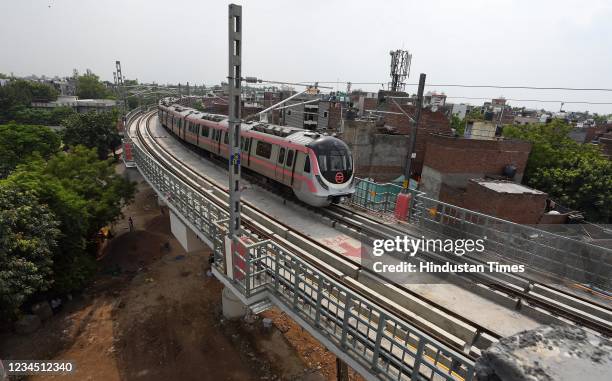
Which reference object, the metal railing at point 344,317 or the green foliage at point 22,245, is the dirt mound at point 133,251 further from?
the metal railing at point 344,317

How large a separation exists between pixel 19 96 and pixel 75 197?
245 feet

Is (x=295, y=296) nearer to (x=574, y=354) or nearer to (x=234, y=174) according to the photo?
(x=234, y=174)

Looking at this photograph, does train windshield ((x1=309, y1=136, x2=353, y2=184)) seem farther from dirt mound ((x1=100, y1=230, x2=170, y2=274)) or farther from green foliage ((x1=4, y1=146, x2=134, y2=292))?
dirt mound ((x1=100, y1=230, x2=170, y2=274))

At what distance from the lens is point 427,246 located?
35.1ft

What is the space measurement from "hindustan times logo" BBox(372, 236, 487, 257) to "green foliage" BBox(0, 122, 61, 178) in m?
29.2

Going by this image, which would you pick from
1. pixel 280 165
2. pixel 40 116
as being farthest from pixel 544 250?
pixel 40 116

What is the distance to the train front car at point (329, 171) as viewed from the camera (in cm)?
1266

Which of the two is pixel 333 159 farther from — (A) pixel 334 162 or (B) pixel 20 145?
(B) pixel 20 145

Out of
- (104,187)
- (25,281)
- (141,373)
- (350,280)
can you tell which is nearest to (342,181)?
(350,280)

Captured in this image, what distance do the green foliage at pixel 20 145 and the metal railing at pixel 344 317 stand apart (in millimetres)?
26489

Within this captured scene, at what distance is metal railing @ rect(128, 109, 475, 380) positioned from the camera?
5.50 m

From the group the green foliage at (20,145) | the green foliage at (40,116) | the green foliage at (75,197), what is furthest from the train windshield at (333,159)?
the green foliage at (40,116)

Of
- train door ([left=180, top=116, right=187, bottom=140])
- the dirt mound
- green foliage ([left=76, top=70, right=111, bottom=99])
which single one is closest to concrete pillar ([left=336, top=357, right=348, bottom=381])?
the dirt mound

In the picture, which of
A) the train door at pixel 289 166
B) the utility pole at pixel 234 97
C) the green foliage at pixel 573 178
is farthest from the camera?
the green foliage at pixel 573 178
